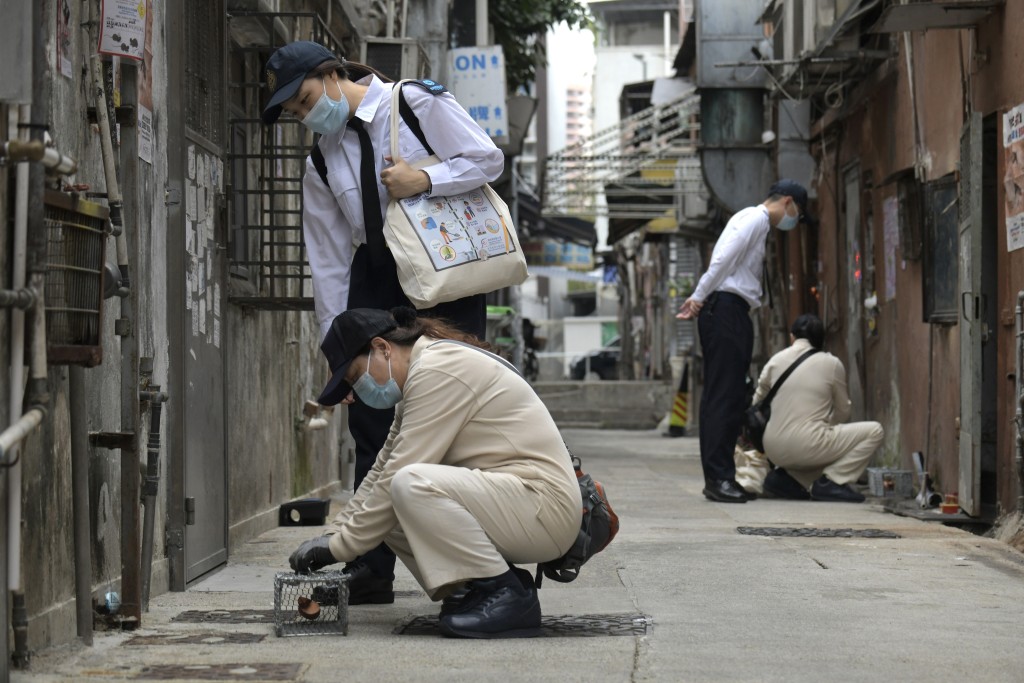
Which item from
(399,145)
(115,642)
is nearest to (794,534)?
(399,145)

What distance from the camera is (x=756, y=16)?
18641 mm

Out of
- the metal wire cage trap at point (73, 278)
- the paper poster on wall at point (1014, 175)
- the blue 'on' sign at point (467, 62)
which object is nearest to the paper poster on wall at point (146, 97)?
the metal wire cage trap at point (73, 278)

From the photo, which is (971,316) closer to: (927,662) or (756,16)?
(927,662)

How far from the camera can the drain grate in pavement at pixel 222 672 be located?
4.08 meters

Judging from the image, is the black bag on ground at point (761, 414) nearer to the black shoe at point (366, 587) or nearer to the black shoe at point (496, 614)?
the black shoe at point (366, 587)

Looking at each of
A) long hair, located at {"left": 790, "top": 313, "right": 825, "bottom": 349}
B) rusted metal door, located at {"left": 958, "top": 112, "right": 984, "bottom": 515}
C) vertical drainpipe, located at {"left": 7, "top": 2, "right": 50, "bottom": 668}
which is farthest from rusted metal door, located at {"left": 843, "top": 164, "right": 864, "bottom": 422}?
vertical drainpipe, located at {"left": 7, "top": 2, "right": 50, "bottom": 668}

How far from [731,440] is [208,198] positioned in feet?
14.5

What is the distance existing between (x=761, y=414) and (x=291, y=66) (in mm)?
6113

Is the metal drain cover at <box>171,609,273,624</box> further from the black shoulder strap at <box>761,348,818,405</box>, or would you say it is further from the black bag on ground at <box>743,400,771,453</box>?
the black shoulder strap at <box>761,348,818,405</box>

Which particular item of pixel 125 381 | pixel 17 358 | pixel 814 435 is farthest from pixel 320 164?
pixel 814 435

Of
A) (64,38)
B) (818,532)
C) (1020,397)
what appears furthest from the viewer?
(818,532)

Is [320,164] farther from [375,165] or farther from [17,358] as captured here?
[17,358]

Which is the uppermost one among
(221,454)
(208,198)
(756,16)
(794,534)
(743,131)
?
(756,16)

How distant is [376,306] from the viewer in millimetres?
5531
